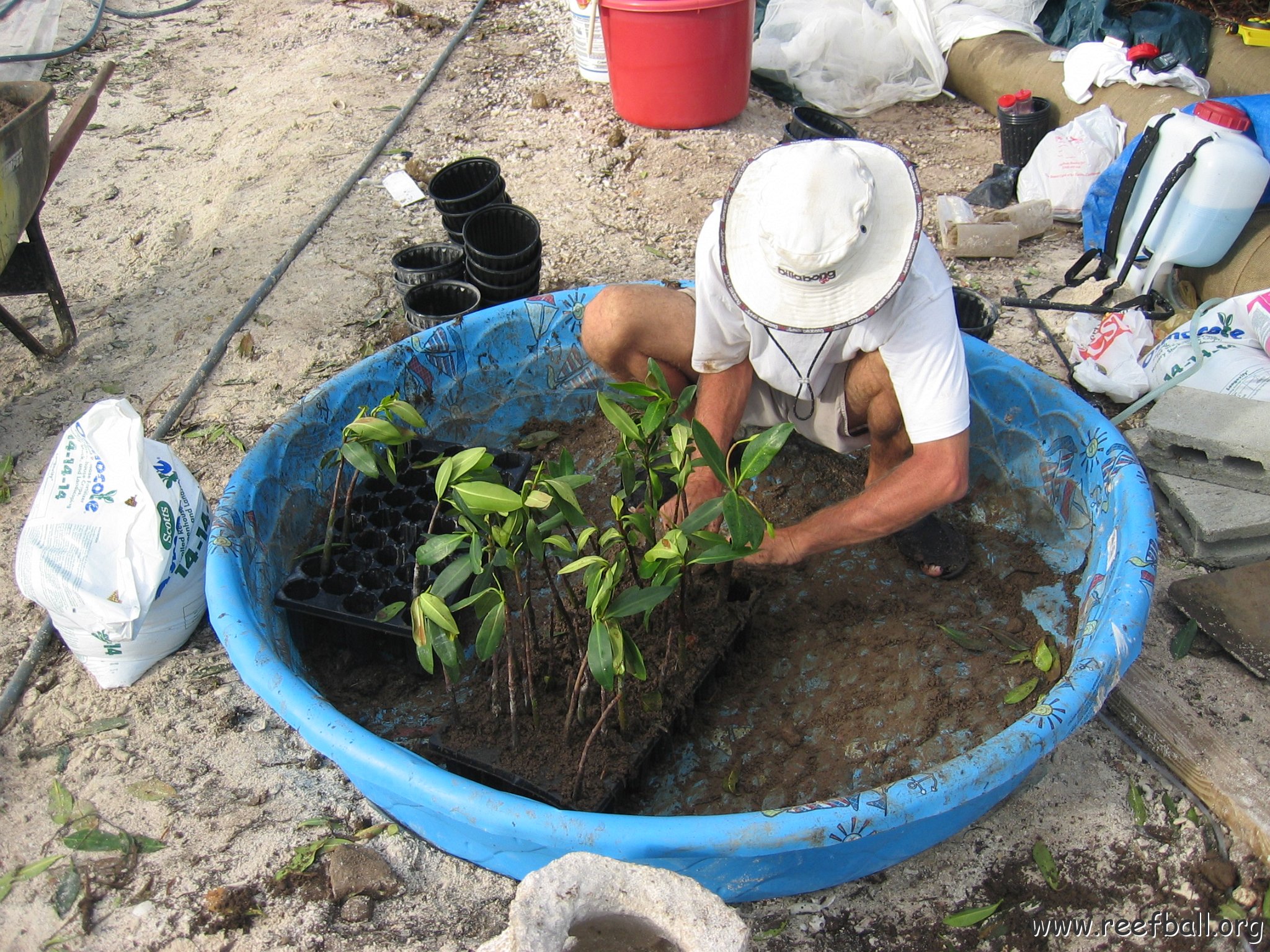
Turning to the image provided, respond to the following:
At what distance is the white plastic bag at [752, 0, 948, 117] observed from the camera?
3840 mm

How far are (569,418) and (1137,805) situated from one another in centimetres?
148

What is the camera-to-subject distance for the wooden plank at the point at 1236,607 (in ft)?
5.44

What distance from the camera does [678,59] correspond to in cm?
340

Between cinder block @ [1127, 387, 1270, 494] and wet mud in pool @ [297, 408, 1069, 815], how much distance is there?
1.43ft

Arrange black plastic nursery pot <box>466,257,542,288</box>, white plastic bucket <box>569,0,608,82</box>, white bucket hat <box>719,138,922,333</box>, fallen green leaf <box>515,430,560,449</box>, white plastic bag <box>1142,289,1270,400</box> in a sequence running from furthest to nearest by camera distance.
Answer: white plastic bucket <box>569,0,608,82</box> → black plastic nursery pot <box>466,257,542,288</box> → fallen green leaf <box>515,430,560,449</box> → white plastic bag <box>1142,289,1270,400</box> → white bucket hat <box>719,138,922,333</box>

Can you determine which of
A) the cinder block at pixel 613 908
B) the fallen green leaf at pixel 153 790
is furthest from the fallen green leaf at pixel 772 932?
the fallen green leaf at pixel 153 790

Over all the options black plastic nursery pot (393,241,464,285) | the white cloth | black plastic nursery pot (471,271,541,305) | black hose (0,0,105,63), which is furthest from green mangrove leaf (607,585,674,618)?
black hose (0,0,105,63)

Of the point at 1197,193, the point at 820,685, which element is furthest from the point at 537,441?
the point at 1197,193

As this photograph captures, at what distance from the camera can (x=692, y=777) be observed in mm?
1570

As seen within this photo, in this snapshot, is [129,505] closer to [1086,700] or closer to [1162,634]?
[1086,700]

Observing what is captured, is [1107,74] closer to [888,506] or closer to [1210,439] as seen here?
[1210,439]

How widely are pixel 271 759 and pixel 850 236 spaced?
1.34 meters

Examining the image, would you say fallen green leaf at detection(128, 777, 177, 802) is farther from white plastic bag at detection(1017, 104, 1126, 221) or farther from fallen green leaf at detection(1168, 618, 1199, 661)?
white plastic bag at detection(1017, 104, 1126, 221)

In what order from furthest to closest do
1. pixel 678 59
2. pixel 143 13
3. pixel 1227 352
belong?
pixel 143 13, pixel 678 59, pixel 1227 352
